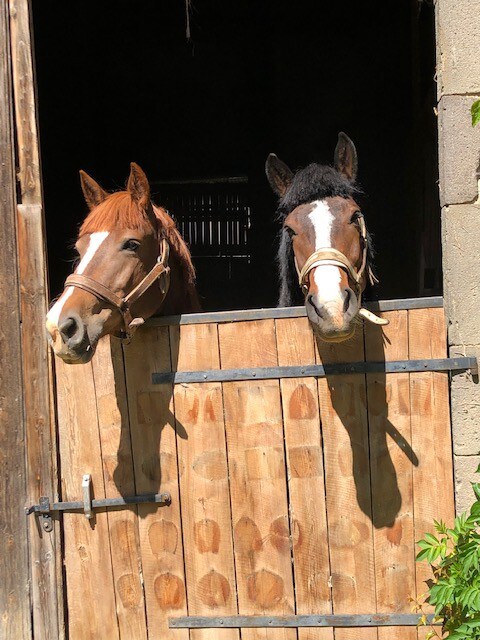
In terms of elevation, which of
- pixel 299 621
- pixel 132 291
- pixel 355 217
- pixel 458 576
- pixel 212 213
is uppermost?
pixel 212 213

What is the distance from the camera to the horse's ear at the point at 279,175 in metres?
3.35

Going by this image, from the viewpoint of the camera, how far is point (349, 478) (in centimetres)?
300

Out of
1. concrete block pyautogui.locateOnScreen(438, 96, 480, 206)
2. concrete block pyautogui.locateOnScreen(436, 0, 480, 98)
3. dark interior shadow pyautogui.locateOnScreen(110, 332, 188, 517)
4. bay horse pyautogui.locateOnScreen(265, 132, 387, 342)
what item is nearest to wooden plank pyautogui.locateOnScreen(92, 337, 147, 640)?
dark interior shadow pyautogui.locateOnScreen(110, 332, 188, 517)

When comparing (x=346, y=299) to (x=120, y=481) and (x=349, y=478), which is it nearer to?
(x=349, y=478)

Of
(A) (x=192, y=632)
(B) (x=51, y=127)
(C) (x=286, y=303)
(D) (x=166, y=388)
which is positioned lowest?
(A) (x=192, y=632)

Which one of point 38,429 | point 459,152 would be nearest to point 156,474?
point 38,429

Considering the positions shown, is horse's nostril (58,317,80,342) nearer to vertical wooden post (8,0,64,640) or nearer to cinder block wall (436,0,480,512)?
vertical wooden post (8,0,64,640)

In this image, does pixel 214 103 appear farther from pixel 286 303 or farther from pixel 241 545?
pixel 241 545

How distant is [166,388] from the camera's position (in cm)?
310

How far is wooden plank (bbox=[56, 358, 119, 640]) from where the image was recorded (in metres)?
3.13

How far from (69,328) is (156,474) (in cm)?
82

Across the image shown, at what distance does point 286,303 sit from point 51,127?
4440 millimetres

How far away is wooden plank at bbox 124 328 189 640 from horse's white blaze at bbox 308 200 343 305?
0.77m

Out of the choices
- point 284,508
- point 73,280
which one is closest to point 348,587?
point 284,508
